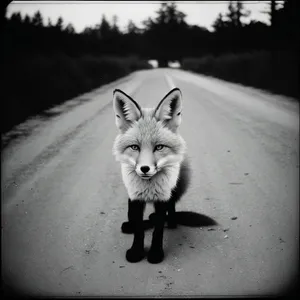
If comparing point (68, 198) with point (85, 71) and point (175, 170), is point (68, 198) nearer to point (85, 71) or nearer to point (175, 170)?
point (175, 170)

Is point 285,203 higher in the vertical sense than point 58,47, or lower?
lower

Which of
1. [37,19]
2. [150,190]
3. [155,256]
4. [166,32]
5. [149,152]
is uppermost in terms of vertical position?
[37,19]

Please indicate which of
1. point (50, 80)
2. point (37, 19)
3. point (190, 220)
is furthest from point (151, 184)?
point (50, 80)

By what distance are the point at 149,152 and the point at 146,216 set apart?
1248 mm

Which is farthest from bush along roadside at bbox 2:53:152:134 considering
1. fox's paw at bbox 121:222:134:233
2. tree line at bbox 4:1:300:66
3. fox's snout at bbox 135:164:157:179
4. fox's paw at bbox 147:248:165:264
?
fox's paw at bbox 147:248:165:264

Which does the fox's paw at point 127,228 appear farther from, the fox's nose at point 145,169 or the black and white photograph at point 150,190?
the fox's nose at point 145,169

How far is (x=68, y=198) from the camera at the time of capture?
336 cm

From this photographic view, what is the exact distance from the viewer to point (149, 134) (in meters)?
2.03

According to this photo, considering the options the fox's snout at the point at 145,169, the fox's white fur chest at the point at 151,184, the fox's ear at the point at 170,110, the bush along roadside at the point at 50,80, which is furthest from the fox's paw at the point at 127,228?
the bush along roadside at the point at 50,80

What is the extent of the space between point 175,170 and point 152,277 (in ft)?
2.75

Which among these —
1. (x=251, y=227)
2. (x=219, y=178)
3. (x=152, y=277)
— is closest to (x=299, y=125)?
(x=219, y=178)

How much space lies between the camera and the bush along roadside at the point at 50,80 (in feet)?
17.9

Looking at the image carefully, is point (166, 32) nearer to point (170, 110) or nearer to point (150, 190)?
point (170, 110)

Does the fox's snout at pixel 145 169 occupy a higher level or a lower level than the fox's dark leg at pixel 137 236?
higher
